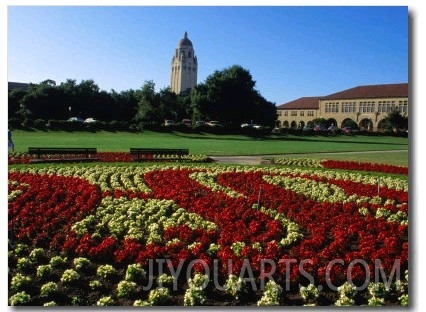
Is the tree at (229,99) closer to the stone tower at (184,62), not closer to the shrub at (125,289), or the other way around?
the stone tower at (184,62)

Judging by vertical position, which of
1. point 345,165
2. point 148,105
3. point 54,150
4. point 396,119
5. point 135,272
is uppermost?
point 148,105

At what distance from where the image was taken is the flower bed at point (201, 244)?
5.24m

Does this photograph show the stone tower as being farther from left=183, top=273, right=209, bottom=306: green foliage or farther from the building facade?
the building facade

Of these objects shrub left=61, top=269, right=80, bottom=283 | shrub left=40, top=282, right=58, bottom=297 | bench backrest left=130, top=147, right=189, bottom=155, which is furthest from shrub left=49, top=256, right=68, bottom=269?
bench backrest left=130, top=147, right=189, bottom=155

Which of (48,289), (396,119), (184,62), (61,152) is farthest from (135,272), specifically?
(184,62)

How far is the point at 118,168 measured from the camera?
1382cm

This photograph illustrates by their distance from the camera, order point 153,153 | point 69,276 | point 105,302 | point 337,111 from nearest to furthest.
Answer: point 105,302, point 69,276, point 153,153, point 337,111

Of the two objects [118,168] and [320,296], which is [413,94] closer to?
[320,296]

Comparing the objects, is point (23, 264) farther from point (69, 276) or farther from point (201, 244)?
point (201, 244)

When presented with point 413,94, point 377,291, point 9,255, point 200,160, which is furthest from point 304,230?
point 200,160

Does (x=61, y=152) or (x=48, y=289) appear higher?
(x=61, y=152)

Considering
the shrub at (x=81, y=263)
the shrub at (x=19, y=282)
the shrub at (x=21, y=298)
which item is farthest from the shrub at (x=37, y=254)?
the shrub at (x=21, y=298)

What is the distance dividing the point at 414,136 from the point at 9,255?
649 cm

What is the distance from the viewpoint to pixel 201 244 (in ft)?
20.5
